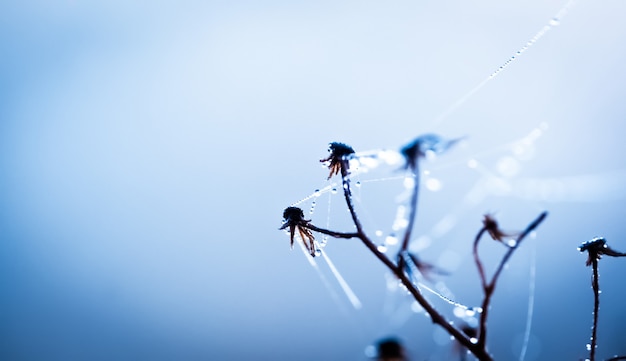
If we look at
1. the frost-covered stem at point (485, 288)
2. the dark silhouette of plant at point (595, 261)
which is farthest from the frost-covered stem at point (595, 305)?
the frost-covered stem at point (485, 288)

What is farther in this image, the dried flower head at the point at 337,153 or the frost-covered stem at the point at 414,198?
the dried flower head at the point at 337,153

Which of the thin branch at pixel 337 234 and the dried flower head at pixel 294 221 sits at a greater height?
the dried flower head at pixel 294 221

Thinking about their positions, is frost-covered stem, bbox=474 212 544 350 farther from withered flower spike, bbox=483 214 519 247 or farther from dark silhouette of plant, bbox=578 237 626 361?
dark silhouette of plant, bbox=578 237 626 361

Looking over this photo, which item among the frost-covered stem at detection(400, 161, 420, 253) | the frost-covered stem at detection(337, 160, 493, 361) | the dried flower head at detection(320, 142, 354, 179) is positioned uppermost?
the dried flower head at detection(320, 142, 354, 179)

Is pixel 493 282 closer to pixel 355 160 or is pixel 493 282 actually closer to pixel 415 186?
pixel 415 186

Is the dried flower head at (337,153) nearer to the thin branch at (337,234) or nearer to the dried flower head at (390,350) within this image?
the thin branch at (337,234)

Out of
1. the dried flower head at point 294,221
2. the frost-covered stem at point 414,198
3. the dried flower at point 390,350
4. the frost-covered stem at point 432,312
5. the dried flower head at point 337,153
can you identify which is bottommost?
the dried flower at point 390,350

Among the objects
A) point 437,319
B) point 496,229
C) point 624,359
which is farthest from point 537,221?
point 624,359

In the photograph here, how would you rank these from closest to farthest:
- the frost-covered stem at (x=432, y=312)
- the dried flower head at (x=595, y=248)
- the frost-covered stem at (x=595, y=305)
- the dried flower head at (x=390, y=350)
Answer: the dried flower head at (x=390, y=350)
the frost-covered stem at (x=432, y=312)
the frost-covered stem at (x=595, y=305)
the dried flower head at (x=595, y=248)

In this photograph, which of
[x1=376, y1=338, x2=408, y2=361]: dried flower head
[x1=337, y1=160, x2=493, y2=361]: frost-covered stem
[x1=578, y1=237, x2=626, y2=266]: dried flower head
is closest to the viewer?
[x1=376, y1=338, x2=408, y2=361]: dried flower head

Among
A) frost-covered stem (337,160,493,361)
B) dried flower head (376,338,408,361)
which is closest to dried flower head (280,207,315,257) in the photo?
frost-covered stem (337,160,493,361)
